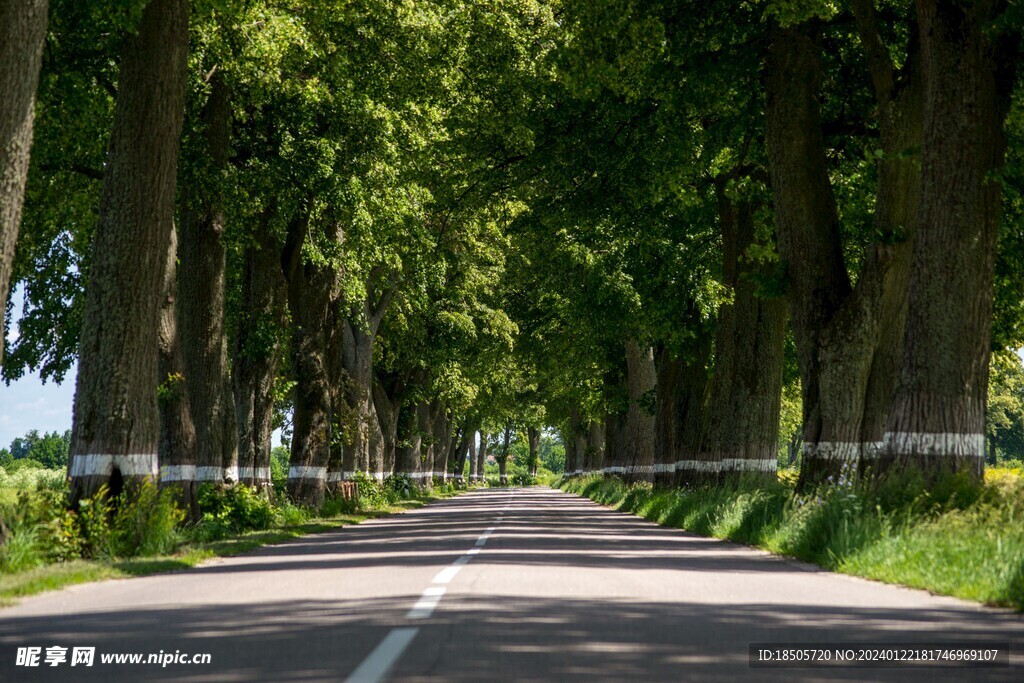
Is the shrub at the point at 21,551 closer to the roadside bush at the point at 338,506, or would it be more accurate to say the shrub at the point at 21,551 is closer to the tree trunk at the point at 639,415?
the roadside bush at the point at 338,506

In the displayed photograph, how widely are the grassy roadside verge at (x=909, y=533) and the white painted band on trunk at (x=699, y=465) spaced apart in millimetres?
7819

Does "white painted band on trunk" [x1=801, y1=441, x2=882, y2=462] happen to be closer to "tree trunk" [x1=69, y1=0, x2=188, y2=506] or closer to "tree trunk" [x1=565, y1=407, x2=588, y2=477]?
"tree trunk" [x1=69, y1=0, x2=188, y2=506]

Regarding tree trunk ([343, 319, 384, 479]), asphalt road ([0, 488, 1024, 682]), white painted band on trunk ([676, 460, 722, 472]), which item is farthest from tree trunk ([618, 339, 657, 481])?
asphalt road ([0, 488, 1024, 682])

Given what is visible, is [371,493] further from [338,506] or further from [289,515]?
[289,515]

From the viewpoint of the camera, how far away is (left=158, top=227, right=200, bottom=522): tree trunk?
2247cm

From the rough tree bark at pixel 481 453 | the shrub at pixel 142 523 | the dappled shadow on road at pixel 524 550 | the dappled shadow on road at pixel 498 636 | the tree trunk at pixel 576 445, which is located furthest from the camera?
the rough tree bark at pixel 481 453

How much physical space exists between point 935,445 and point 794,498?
4168 millimetres

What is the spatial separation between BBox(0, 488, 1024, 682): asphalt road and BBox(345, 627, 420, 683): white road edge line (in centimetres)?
1

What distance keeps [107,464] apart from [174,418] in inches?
193

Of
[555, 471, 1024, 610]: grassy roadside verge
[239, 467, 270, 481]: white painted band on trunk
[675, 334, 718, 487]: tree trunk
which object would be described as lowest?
[555, 471, 1024, 610]: grassy roadside verge

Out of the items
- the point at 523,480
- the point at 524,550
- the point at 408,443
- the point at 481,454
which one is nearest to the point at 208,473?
the point at 524,550

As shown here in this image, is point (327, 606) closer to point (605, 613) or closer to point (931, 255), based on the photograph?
point (605, 613)

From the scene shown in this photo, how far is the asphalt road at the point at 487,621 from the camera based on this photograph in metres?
7.50

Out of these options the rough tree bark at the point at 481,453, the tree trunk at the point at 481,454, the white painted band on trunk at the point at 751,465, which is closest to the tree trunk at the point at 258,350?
the white painted band on trunk at the point at 751,465
